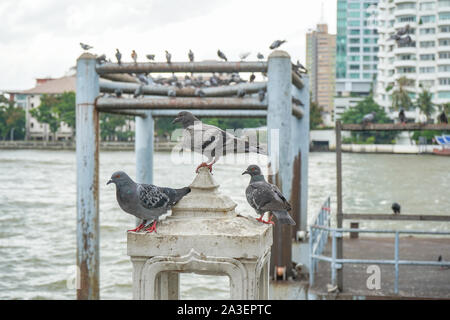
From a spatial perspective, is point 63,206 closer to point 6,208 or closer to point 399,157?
point 6,208

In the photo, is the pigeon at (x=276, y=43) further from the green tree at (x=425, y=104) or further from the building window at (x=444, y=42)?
the building window at (x=444, y=42)

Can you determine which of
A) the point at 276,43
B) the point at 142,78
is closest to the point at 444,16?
the point at 142,78

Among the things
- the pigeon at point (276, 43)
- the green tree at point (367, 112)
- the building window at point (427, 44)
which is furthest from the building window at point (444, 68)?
the pigeon at point (276, 43)

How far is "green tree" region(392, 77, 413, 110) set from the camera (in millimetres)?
69750

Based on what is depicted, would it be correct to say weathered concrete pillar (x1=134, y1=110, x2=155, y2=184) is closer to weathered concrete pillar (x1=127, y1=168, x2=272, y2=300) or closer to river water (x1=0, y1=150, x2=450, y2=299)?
river water (x1=0, y1=150, x2=450, y2=299)

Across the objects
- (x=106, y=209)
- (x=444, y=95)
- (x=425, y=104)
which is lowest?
(x=106, y=209)

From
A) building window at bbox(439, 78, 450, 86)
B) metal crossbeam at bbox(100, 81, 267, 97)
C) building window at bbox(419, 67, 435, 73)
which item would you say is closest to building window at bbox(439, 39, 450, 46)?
building window at bbox(419, 67, 435, 73)

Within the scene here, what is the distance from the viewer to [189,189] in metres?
3.87

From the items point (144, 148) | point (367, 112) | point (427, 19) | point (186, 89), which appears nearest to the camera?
point (186, 89)

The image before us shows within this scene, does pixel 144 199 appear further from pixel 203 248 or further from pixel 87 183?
pixel 87 183

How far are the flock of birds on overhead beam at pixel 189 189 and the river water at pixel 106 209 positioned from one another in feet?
3.45

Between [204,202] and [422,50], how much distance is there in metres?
79.5

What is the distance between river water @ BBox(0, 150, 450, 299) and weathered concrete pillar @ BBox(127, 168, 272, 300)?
1394 millimetres
